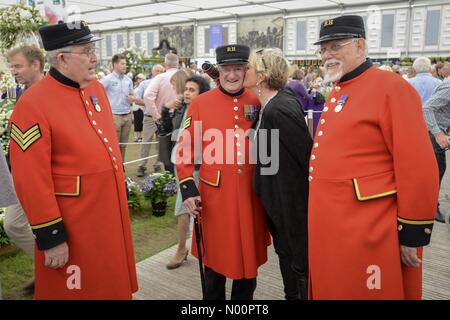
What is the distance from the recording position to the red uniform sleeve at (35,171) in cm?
184

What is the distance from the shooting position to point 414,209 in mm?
1709

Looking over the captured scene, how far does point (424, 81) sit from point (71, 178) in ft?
17.6

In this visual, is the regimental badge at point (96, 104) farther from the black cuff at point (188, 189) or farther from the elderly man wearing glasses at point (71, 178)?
the black cuff at point (188, 189)

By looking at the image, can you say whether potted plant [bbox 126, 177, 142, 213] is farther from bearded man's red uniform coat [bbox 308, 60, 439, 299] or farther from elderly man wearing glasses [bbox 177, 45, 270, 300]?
bearded man's red uniform coat [bbox 308, 60, 439, 299]

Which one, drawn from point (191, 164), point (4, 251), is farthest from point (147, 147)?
point (191, 164)

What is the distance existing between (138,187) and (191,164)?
272 cm

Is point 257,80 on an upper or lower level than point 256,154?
upper

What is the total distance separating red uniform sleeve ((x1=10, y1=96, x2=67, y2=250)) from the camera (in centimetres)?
184

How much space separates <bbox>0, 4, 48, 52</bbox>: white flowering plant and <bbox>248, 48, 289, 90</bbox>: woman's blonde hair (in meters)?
4.19

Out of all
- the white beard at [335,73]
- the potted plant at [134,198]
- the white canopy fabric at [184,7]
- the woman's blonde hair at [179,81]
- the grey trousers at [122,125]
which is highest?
the white canopy fabric at [184,7]

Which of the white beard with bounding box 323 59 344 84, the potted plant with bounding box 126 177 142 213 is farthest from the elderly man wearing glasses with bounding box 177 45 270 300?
the potted plant with bounding box 126 177 142 213

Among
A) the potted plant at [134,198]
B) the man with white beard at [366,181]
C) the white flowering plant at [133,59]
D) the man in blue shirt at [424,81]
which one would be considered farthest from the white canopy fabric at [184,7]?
the man with white beard at [366,181]

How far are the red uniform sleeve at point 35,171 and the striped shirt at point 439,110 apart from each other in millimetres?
3602
